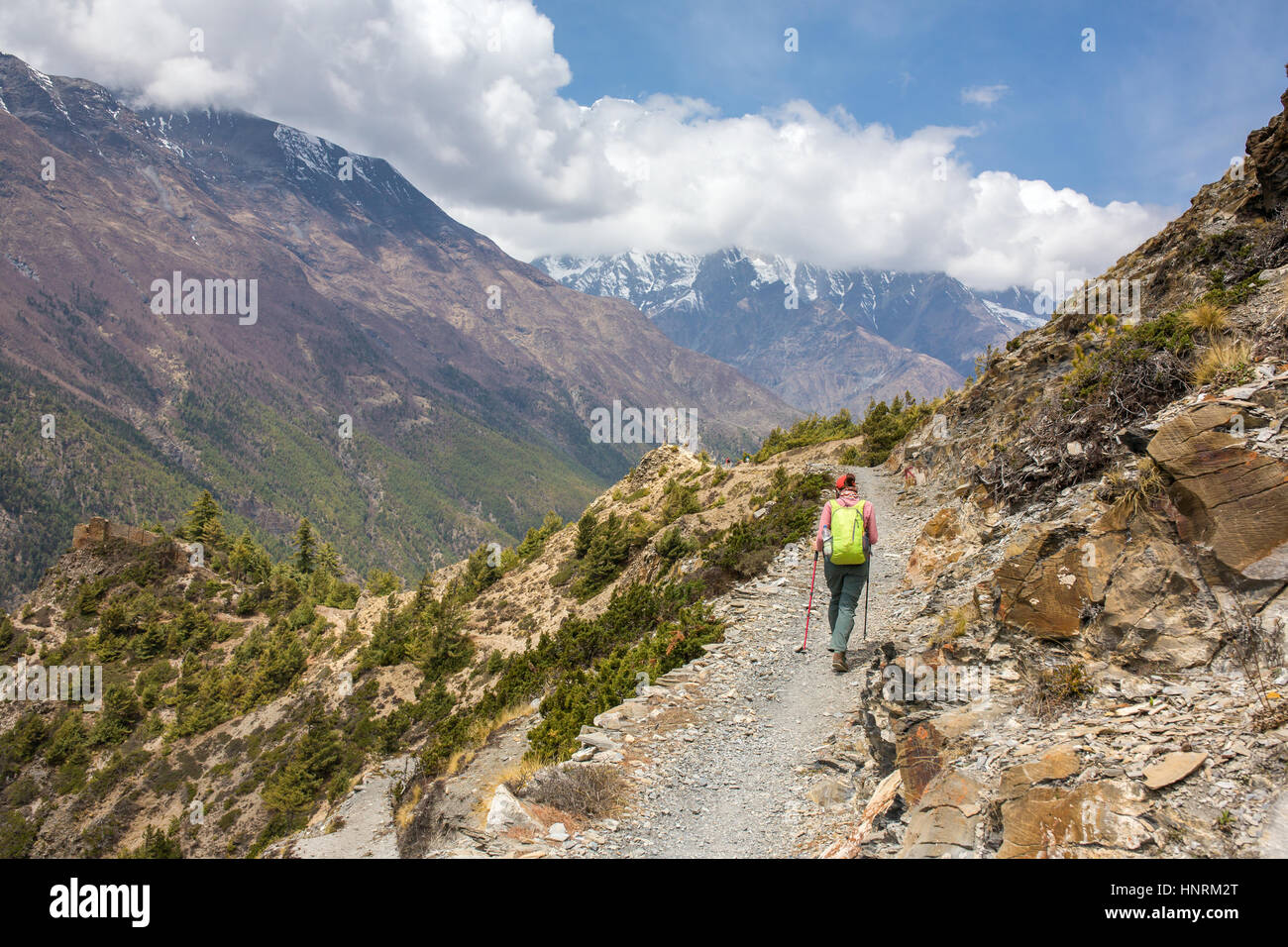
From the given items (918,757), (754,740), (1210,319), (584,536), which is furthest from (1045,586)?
(584,536)

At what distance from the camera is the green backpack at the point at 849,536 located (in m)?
10.0

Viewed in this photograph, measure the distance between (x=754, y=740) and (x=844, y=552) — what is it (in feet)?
10.3

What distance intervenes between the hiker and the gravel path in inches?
27.6

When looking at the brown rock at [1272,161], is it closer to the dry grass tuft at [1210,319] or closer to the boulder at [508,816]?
the dry grass tuft at [1210,319]

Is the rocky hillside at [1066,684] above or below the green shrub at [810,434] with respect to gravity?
below

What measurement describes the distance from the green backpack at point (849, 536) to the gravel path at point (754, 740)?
1579mm

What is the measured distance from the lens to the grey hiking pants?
10.4 meters

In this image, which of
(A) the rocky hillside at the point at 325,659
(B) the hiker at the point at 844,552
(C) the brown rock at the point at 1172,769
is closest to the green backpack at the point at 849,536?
(B) the hiker at the point at 844,552

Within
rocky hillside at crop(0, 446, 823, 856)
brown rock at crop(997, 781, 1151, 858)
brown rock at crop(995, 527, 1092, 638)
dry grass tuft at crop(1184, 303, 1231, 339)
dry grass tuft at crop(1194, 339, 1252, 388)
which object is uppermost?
dry grass tuft at crop(1184, 303, 1231, 339)

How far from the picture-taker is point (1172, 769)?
4.35 metres

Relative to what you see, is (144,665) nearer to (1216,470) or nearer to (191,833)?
(191,833)

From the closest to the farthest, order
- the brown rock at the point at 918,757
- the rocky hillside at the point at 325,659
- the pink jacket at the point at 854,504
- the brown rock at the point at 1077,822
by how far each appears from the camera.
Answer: the brown rock at the point at 1077,822 → the brown rock at the point at 918,757 → the pink jacket at the point at 854,504 → the rocky hillside at the point at 325,659

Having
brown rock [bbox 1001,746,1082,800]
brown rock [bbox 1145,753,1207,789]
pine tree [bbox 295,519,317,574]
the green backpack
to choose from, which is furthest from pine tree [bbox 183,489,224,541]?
brown rock [bbox 1145,753,1207,789]

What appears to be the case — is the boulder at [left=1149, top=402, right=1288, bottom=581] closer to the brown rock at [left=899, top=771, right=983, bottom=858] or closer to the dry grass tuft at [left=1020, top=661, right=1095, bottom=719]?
the dry grass tuft at [left=1020, top=661, right=1095, bottom=719]
